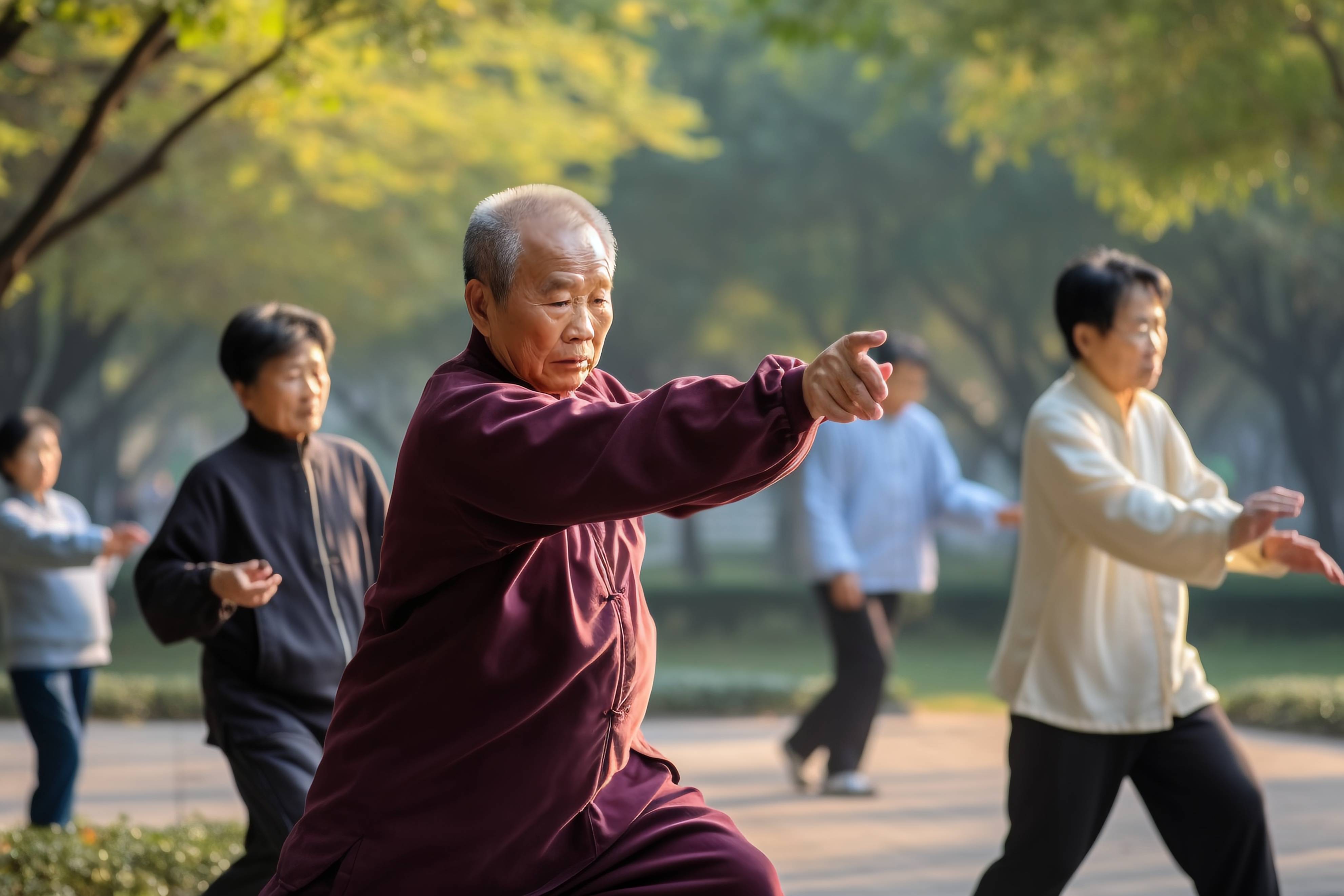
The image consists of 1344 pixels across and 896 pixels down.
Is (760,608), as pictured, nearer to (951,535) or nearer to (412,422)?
(412,422)

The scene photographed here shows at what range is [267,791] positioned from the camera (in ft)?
14.1

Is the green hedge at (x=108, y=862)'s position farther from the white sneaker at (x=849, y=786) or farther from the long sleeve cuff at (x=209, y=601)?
A: the white sneaker at (x=849, y=786)

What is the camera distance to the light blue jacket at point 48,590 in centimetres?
691

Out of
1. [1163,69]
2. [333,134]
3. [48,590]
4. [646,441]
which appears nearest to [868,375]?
[646,441]

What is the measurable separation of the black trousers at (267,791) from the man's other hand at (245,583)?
40cm

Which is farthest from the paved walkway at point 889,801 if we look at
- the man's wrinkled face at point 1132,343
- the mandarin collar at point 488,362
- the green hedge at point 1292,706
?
the mandarin collar at point 488,362

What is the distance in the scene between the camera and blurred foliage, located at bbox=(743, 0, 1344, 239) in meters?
9.28

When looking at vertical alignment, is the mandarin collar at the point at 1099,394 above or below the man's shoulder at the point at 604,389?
below

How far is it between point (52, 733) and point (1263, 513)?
16.6 feet

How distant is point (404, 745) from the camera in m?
2.69

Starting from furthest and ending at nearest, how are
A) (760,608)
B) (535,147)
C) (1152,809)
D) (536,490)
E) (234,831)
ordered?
(760,608) → (535,147) → (234,831) → (1152,809) → (536,490)

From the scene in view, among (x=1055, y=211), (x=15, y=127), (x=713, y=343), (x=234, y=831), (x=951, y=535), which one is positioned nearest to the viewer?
(x=234, y=831)

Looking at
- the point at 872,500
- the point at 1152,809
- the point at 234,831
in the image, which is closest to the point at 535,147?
the point at 872,500

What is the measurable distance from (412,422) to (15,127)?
30.2 ft
